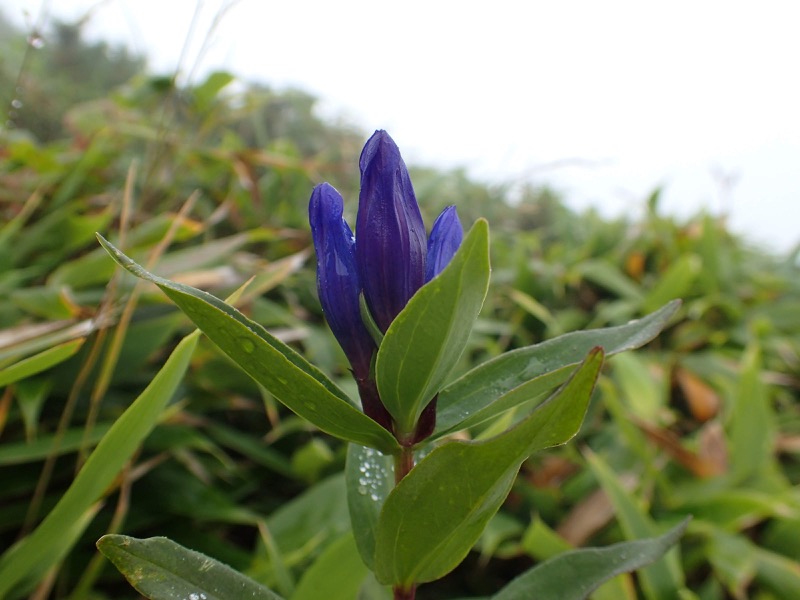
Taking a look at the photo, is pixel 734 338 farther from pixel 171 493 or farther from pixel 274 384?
pixel 274 384

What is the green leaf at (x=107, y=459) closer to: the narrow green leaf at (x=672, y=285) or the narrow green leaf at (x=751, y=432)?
the narrow green leaf at (x=751, y=432)

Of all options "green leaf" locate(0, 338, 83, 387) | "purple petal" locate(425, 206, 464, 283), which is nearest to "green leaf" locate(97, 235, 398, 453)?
"purple petal" locate(425, 206, 464, 283)

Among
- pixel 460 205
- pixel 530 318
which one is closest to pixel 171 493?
pixel 530 318

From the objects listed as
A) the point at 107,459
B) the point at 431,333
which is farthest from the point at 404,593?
the point at 107,459

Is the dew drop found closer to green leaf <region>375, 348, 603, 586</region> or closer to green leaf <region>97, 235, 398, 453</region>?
green leaf <region>97, 235, 398, 453</region>

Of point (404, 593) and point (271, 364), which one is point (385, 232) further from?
point (404, 593)

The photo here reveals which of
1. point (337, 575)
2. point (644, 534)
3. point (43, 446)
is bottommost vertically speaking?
point (644, 534)

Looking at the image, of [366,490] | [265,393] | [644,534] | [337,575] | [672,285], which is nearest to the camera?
[366,490]
